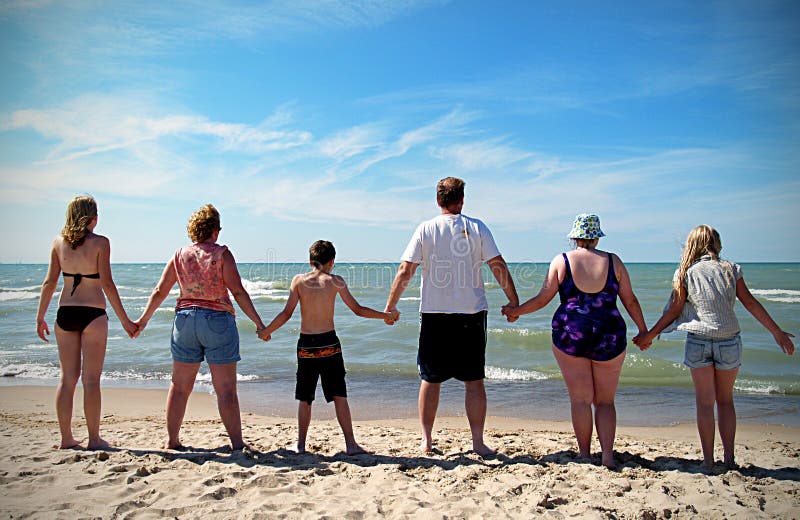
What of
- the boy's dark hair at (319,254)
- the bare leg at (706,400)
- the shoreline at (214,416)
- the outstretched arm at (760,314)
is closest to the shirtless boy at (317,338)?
the boy's dark hair at (319,254)

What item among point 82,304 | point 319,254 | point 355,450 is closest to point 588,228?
point 319,254

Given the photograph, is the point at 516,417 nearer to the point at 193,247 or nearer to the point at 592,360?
the point at 592,360

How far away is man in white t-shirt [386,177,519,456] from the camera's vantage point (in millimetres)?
4297

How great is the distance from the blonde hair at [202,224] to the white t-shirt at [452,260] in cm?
164

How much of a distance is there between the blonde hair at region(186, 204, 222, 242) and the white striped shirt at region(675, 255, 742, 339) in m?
3.87

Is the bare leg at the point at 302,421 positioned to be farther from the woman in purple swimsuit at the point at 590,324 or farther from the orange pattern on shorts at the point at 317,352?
the woman in purple swimsuit at the point at 590,324

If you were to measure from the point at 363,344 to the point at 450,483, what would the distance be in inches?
349

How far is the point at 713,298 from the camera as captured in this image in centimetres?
401

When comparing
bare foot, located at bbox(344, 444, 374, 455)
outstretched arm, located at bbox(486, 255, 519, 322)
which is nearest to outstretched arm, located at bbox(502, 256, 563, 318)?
outstretched arm, located at bbox(486, 255, 519, 322)

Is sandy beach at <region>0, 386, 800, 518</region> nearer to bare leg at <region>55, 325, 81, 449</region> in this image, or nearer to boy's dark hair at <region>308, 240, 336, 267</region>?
bare leg at <region>55, 325, 81, 449</region>

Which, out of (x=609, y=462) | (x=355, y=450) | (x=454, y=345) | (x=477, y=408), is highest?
(x=454, y=345)

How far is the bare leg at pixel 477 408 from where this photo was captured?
439cm

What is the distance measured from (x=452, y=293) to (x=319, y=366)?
1.28 m

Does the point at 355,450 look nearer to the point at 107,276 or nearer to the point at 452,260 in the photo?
the point at 452,260
